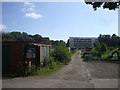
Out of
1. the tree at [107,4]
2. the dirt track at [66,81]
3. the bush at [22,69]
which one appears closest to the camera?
the tree at [107,4]

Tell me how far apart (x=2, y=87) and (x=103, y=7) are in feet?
27.3

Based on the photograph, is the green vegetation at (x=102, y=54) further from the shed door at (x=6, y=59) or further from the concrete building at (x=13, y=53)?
the shed door at (x=6, y=59)

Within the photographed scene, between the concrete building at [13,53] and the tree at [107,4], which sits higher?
the tree at [107,4]

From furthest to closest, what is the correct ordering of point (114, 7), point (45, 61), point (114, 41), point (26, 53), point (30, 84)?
point (114, 41)
point (45, 61)
point (26, 53)
point (30, 84)
point (114, 7)

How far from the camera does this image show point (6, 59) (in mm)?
20609

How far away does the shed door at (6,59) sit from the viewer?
67.4ft

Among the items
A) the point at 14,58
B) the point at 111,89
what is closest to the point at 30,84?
the point at 111,89

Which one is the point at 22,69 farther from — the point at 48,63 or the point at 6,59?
the point at 48,63

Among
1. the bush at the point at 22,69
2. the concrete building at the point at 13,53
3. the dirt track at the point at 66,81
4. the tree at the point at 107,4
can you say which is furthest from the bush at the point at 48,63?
the tree at the point at 107,4

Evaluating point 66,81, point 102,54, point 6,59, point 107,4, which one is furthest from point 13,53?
point 102,54

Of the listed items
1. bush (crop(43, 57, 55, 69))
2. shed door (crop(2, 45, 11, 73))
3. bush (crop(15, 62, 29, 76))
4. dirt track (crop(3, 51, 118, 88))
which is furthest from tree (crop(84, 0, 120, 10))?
bush (crop(43, 57, 55, 69))

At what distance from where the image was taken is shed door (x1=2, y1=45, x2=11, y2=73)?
20.5 metres

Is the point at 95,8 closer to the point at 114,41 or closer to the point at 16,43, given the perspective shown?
the point at 16,43

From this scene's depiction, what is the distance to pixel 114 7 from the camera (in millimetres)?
8539
